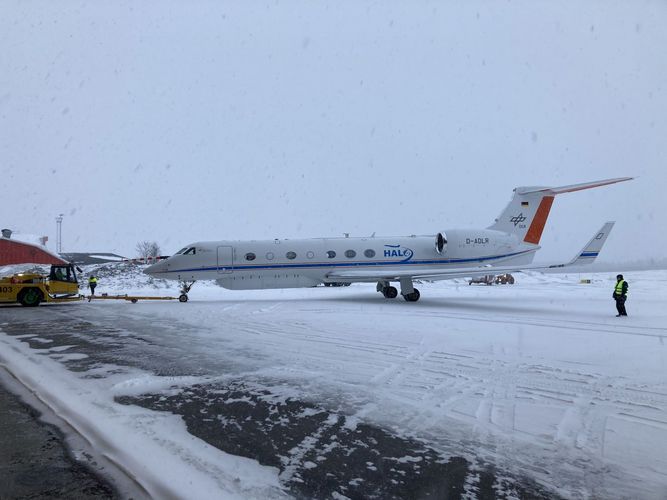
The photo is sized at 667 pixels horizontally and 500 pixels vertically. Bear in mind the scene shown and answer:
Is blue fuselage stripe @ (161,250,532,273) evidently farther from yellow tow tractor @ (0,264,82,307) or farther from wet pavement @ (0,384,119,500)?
wet pavement @ (0,384,119,500)

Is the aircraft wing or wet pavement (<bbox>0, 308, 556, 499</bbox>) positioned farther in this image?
the aircraft wing

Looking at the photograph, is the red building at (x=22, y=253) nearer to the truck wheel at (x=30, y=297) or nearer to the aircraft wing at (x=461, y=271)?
the truck wheel at (x=30, y=297)

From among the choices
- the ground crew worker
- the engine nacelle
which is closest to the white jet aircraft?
the engine nacelle

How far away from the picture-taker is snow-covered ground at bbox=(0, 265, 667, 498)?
323 cm

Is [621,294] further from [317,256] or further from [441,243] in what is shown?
[317,256]

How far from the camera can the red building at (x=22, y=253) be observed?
129 ft

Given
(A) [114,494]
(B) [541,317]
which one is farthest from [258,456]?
(B) [541,317]

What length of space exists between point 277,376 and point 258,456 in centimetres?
248

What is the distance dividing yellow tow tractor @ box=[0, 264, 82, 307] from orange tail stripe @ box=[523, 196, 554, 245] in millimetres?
20782

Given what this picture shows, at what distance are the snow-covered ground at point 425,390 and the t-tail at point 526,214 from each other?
10.4 meters

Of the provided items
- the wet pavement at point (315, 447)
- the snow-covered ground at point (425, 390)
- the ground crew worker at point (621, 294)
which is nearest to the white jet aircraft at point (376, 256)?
the ground crew worker at point (621, 294)

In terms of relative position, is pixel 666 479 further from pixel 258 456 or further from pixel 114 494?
pixel 114 494

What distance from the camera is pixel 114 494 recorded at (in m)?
2.83

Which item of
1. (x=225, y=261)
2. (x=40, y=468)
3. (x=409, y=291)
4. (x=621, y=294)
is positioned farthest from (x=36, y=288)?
(x=621, y=294)
